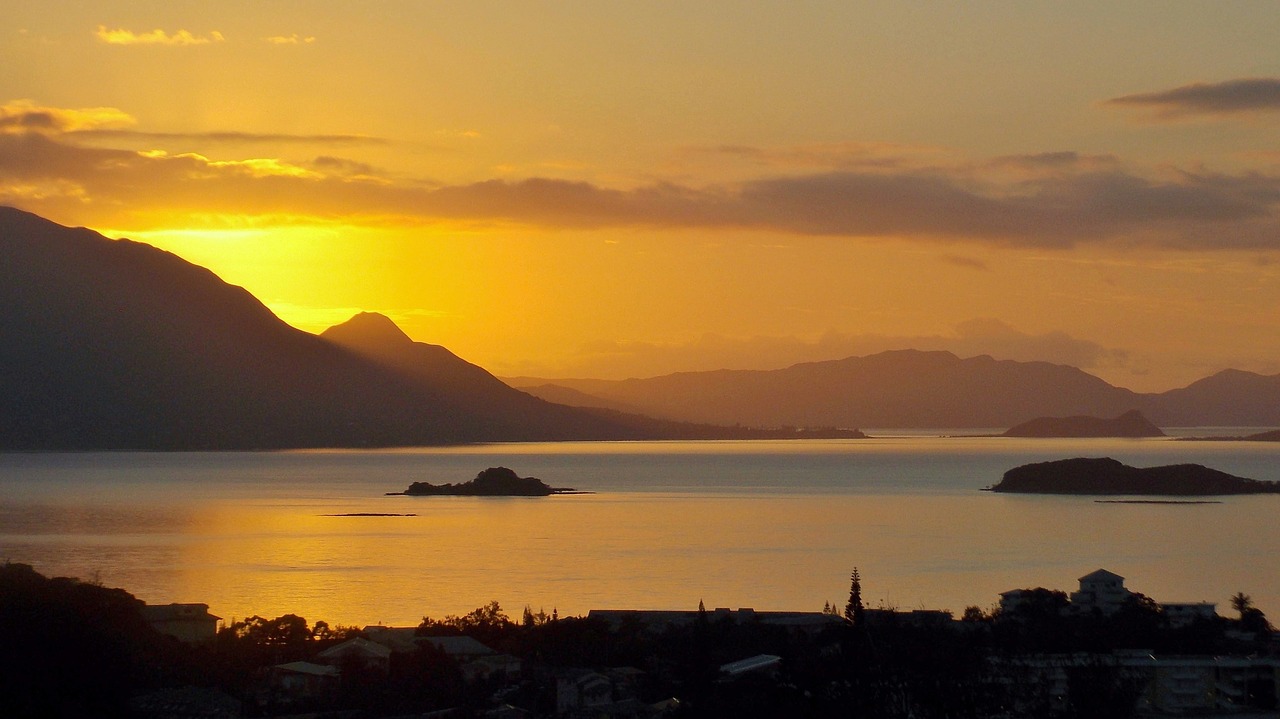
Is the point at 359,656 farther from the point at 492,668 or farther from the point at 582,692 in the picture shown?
the point at 582,692

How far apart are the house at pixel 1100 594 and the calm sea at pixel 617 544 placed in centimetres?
435

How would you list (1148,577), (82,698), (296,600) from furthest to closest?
(1148,577) → (296,600) → (82,698)

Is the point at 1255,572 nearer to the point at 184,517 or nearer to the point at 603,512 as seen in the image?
the point at 603,512

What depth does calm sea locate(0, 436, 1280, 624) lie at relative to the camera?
47219mm

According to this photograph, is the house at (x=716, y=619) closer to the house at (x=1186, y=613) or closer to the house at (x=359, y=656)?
the house at (x=359, y=656)

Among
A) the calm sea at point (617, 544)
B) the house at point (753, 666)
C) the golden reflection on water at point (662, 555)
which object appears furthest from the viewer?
the calm sea at point (617, 544)

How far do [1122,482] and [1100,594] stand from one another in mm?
76113

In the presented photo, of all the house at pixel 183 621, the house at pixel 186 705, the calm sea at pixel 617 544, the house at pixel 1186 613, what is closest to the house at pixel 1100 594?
the house at pixel 1186 613

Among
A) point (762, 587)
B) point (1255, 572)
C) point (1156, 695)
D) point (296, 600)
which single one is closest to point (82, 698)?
point (1156, 695)

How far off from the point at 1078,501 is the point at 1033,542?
38.0 meters

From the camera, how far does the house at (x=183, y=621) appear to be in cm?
3350

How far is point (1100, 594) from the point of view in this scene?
40.2m

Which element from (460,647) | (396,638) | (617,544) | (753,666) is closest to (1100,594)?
(753,666)

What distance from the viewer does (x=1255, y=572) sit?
5600 centimetres
